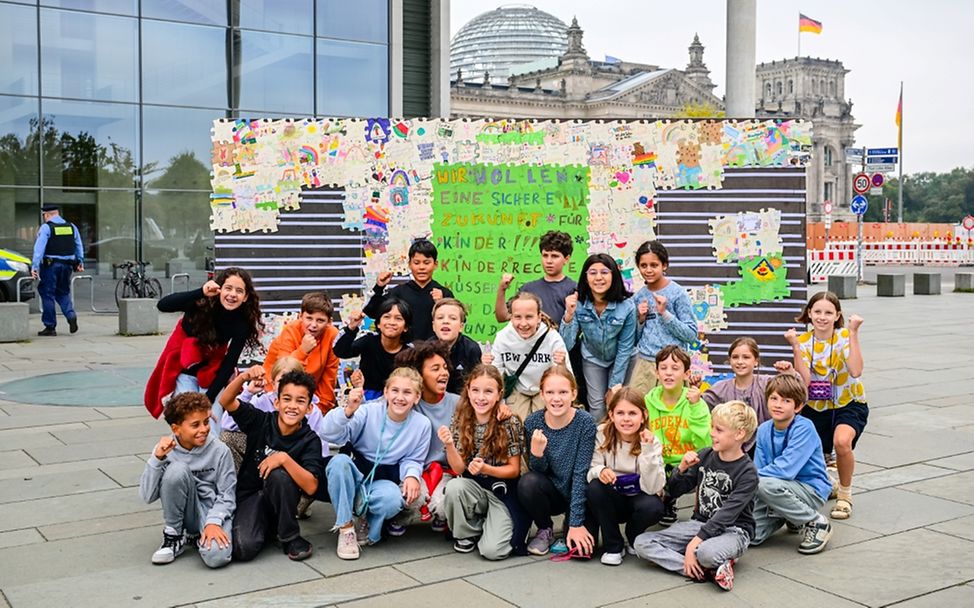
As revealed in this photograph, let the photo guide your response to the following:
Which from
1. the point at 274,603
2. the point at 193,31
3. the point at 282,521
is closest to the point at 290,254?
the point at 282,521

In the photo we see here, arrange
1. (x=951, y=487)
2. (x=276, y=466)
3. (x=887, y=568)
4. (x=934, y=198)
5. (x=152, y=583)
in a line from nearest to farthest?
(x=152, y=583) < (x=887, y=568) < (x=276, y=466) < (x=951, y=487) < (x=934, y=198)

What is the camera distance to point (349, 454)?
5.99 m

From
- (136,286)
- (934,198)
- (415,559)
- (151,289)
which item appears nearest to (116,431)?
(415,559)

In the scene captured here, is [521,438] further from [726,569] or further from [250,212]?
[250,212]

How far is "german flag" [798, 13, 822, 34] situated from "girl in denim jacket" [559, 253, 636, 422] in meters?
64.4

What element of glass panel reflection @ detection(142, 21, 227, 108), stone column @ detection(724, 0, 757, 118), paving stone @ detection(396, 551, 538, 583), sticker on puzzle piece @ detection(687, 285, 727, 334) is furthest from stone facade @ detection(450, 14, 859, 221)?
paving stone @ detection(396, 551, 538, 583)

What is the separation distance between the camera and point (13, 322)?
1522cm

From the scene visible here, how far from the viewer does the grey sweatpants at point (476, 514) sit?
555 cm

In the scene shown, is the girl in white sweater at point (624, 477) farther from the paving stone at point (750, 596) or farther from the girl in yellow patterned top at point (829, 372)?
the girl in yellow patterned top at point (829, 372)

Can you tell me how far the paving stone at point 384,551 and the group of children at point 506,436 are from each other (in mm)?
63

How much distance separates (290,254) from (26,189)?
1664 centimetres

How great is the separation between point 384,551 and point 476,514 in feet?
1.69

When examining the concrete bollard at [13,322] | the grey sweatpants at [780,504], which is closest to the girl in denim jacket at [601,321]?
the grey sweatpants at [780,504]

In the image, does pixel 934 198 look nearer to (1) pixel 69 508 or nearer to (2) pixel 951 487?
(2) pixel 951 487
